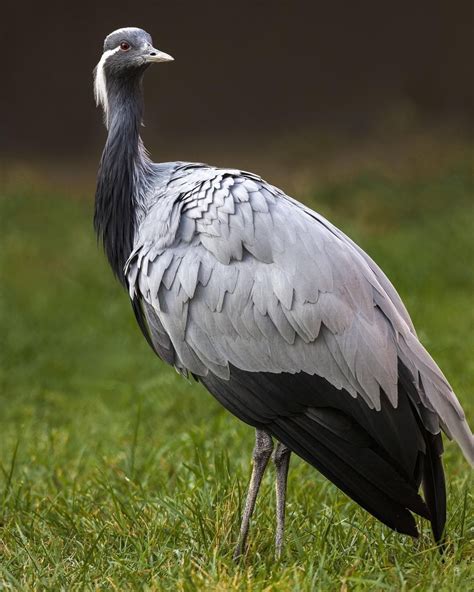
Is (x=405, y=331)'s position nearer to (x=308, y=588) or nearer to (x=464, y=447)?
(x=464, y=447)

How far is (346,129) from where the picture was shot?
11.1 m

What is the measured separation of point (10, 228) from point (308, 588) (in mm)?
7026

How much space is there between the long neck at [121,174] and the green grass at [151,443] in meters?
0.93

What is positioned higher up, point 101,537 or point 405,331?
point 405,331

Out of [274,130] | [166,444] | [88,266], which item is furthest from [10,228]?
[166,444]

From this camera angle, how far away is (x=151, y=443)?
557cm

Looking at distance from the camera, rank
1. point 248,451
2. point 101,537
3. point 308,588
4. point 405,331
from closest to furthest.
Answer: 1. point 308,588
2. point 405,331
3. point 101,537
4. point 248,451

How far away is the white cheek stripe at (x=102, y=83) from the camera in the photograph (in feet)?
14.3

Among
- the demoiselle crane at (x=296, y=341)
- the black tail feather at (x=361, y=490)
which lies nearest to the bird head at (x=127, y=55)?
the demoiselle crane at (x=296, y=341)

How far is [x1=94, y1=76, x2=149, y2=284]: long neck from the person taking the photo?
4223 millimetres

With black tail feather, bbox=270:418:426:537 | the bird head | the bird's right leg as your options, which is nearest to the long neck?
the bird head

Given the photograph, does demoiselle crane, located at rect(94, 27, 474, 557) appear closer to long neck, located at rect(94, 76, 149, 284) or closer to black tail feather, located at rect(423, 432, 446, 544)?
black tail feather, located at rect(423, 432, 446, 544)

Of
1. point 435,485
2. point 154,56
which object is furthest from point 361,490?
point 154,56

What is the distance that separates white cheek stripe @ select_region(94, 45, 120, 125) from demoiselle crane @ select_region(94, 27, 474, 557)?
2.25 feet
